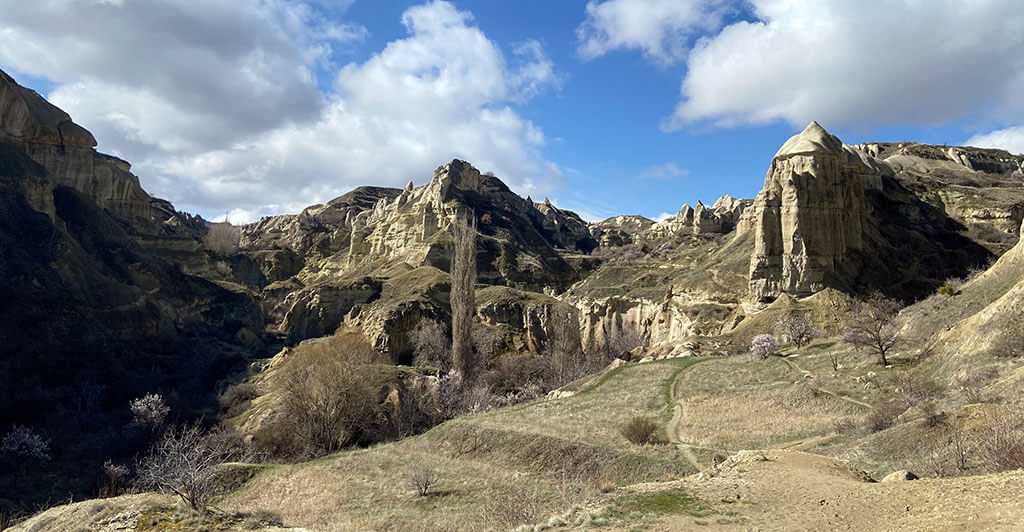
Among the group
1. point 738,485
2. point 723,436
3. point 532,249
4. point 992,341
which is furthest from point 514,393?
point 532,249

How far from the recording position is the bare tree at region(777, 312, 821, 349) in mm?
31438

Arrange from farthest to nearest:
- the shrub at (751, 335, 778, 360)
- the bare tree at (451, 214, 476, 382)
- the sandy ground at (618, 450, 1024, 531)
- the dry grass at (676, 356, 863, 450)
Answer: the bare tree at (451, 214, 476, 382) → the shrub at (751, 335, 778, 360) → the dry grass at (676, 356, 863, 450) → the sandy ground at (618, 450, 1024, 531)

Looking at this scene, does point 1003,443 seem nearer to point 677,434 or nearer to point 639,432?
point 639,432

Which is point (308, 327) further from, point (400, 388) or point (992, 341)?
point (992, 341)

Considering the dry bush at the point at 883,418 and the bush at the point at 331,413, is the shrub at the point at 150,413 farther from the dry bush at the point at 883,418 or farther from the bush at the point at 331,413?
the dry bush at the point at 883,418

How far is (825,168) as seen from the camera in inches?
1642

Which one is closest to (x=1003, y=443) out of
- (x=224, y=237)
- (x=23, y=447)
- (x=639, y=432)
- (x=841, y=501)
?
(x=841, y=501)

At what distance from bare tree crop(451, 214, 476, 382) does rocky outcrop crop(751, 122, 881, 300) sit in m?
21.6

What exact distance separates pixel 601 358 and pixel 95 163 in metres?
69.6

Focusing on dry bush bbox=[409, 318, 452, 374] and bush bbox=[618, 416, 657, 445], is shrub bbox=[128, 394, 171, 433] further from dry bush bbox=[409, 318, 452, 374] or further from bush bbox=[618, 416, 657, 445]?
bush bbox=[618, 416, 657, 445]

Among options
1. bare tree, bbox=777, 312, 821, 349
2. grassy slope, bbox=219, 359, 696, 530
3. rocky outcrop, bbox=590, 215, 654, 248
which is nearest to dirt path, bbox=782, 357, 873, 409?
bare tree, bbox=777, 312, 821, 349

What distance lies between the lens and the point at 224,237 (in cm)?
12338

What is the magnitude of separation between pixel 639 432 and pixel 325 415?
1674cm

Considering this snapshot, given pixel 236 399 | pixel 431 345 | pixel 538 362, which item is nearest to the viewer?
pixel 236 399
